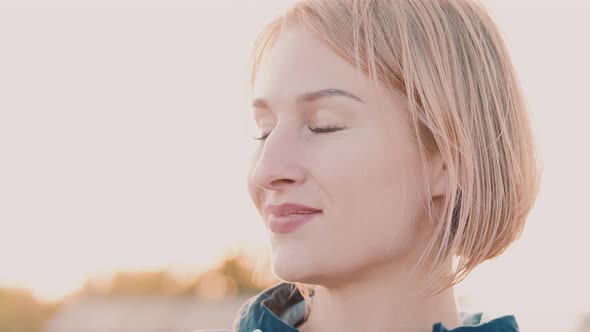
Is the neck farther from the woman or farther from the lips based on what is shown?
the lips

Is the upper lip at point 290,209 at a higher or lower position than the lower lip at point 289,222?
higher

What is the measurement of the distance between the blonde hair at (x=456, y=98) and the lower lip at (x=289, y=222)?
0.34 metres

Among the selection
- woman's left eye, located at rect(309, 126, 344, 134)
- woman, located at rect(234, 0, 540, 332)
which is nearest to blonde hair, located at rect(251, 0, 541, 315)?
woman, located at rect(234, 0, 540, 332)

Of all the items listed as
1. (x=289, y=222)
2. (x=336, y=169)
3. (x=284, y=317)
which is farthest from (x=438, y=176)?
(x=284, y=317)

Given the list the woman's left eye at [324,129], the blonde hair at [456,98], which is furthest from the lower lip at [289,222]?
the blonde hair at [456,98]

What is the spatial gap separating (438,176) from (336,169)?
320 mm

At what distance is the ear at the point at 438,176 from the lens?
2.18 m

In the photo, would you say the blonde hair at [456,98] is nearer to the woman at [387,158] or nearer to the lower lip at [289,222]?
the woman at [387,158]

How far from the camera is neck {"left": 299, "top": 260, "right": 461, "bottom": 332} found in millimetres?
2193

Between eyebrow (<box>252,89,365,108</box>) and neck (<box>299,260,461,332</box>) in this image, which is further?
neck (<box>299,260,461,332</box>)

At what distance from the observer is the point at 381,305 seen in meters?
2.21

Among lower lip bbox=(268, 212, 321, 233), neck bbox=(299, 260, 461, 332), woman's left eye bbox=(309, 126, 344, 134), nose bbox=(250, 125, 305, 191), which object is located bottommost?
neck bbox=(299, 260, 461, 332)

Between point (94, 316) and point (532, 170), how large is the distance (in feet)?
32.0

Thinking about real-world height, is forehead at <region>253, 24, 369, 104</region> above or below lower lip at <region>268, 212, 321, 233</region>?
above
